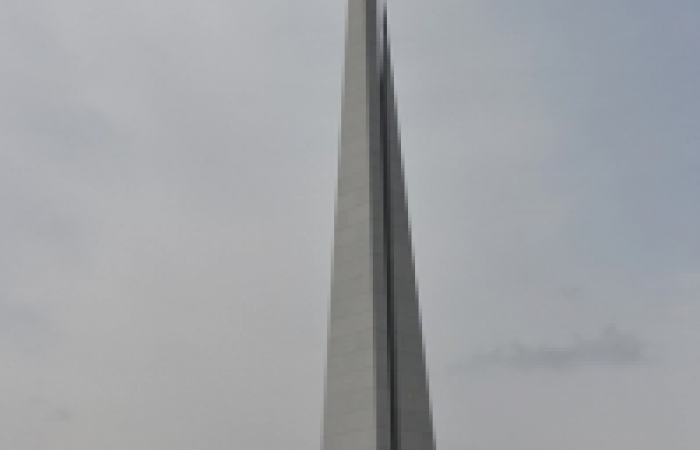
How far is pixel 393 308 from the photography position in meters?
26.2

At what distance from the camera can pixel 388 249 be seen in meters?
26.9

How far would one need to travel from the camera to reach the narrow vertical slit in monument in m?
25.1

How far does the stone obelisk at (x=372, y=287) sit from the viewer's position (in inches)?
984

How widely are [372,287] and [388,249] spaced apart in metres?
1.55

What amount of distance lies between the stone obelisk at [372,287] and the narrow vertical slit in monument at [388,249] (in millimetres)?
28

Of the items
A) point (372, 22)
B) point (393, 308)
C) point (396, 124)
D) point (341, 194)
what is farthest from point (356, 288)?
point (372, 22)

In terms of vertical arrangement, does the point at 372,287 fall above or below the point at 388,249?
below

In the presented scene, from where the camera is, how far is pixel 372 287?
84.5 feet

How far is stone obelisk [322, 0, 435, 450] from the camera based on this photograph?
82.0 feet

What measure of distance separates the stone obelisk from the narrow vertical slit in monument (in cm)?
3

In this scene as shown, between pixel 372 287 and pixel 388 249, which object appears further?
pixel 388 249

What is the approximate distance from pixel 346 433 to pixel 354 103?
31.7 ft

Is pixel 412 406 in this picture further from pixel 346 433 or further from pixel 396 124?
pixel 396 124

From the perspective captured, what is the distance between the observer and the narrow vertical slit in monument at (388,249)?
2508 centimetres
